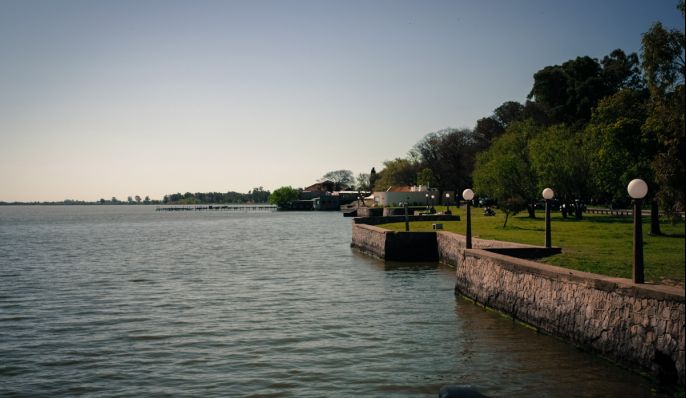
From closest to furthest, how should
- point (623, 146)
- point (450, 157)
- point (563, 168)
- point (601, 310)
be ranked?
point (601, 310)
point (623, 146)
point (563, 168)
point (450, 157)

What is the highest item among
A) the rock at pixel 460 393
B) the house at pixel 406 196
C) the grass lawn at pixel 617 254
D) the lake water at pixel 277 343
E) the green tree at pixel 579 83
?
the green tree at pixel 579 83

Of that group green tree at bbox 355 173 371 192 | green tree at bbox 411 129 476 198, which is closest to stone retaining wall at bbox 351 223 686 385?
green tree at bbox 411 129 476 198

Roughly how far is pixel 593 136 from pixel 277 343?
106 feet

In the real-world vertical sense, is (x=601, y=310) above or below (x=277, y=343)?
above

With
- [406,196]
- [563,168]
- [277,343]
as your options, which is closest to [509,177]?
[563,168]

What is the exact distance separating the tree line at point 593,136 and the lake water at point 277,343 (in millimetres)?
5650

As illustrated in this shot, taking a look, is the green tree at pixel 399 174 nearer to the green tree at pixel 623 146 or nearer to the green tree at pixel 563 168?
the green tree at pixel 563 168

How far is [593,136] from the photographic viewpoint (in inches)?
1571

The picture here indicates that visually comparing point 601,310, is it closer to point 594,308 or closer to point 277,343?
point 594,308

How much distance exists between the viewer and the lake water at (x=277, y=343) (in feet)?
37.2

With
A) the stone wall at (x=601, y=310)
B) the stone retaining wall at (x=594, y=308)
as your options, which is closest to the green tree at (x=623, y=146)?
the stone retaining wall at (x=594, y=308)

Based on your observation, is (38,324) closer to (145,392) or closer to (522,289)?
(145,392)

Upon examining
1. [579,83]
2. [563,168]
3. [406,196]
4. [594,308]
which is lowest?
[594,308]

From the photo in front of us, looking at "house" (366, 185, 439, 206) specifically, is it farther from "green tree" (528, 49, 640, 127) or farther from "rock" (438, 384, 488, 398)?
"rock" (438, 384, 488, 398)
